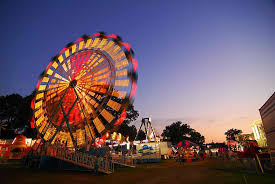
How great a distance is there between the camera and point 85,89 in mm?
17125

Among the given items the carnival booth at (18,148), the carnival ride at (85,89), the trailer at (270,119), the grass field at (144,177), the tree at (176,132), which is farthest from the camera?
the tree at (176,132)

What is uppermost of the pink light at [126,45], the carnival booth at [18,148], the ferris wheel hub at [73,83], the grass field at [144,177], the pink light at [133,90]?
the pink light at [126,45]

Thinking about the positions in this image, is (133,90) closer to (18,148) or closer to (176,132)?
(18,148)

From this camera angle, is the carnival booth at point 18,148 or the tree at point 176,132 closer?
the carnival booth at point 18,148

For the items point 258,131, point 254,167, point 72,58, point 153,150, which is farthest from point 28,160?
point 258,131

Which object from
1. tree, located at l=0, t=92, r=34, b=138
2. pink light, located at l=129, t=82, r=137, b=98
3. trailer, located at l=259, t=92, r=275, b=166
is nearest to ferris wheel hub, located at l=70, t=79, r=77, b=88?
pink light, located at l=129, t=82, r=137, b=98

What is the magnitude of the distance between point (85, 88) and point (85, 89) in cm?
11

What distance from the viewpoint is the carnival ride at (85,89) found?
1583 cm

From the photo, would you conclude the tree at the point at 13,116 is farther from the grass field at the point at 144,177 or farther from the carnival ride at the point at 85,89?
the grass field at the point at 144,177

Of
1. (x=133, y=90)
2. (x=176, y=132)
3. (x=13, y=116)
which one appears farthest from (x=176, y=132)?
(x=133, y=90)

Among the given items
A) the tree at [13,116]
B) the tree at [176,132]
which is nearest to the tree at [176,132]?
the tree at [176,132]

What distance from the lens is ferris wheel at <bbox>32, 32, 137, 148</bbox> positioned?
1585 cm

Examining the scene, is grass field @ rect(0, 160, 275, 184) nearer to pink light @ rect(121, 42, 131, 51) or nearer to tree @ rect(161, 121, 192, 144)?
pink light @ rect(121, 42, 131, 51)

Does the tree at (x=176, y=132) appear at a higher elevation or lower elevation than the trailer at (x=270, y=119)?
higher
